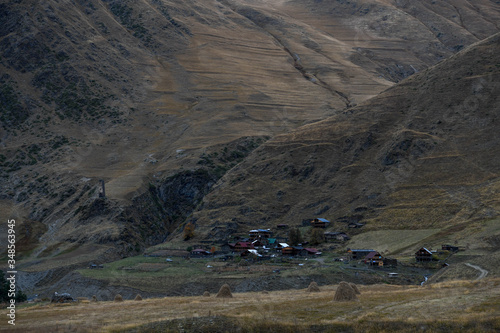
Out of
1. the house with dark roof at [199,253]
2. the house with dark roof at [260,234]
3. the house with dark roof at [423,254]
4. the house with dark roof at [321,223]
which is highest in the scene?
the house with dark roof at [423,254]

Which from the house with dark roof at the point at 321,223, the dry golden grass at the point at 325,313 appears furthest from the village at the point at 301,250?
the dry golden grass at the point at 325,313

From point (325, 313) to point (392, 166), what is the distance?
8018 cm

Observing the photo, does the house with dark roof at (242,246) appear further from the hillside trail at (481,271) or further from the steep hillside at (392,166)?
the hillside trail at (481,271)

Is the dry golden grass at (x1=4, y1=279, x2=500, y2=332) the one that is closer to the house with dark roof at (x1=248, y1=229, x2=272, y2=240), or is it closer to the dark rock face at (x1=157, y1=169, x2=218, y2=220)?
the house with dark roof at (x1=248, y1=229, x2=272, y2=240)

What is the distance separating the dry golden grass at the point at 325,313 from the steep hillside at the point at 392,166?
4985 cm

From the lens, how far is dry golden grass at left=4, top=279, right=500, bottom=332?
1087 inches

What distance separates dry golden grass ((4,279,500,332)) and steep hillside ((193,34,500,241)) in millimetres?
49852

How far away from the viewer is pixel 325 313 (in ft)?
101

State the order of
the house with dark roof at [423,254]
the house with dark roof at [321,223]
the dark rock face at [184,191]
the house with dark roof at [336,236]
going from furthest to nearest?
the dark rock face at [184,191], the house with dark roof at [321,223], the house with dark roof at [336,236], the house with dark roof at [423,254]

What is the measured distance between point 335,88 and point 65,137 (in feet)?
276

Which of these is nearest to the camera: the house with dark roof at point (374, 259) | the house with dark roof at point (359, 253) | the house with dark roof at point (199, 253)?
the house with dark roof at point (374, 259)

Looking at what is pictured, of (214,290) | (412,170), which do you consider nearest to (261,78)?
(412,170)

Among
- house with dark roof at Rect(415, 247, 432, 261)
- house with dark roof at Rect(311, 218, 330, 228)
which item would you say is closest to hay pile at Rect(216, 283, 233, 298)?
house with dark roof at Rect(415, 247, 432, 261)

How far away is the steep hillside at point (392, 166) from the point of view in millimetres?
95000
